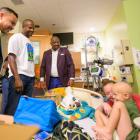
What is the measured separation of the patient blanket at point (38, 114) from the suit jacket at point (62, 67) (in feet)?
3.53

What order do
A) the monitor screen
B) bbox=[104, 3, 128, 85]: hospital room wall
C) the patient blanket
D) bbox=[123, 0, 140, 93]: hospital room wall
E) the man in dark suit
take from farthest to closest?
1. the monitor screen
2. bbox=[104, 3, 128, 85]: hospital room wall
3. bbox=[123, 0, 140, 93]: hospital room wall
4. the man in dark suit
5. the patient blanket

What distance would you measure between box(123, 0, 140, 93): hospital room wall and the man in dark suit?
1211mm

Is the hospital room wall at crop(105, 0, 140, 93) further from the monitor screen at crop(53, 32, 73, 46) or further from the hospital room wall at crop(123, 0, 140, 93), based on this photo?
the monitor screen at crop(53, 32, 73, 46)

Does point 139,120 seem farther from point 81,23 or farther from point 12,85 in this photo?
point 81,23

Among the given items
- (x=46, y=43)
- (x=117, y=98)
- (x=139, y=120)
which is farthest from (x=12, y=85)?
(x=46, y=43)

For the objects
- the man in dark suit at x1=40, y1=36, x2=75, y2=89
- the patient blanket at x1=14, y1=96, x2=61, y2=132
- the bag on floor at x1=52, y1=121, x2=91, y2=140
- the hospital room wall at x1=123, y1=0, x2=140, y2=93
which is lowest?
the bag on floor at x1=52, y1=121, x2=91, y2=140

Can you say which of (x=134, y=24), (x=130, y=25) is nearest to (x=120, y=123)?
(x=134, y=24)

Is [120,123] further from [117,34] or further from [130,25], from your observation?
[117,34]

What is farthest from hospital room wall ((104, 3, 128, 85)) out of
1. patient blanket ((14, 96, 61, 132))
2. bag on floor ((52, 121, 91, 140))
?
bag on floor ((52, 121, 91, 140))

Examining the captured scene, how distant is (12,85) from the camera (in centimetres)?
163

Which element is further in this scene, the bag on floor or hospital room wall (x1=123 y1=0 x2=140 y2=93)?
hospital room wall (x1=123 y1=0 x2=140 y2=93)

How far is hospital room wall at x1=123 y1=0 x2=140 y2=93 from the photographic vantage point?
9.11ft

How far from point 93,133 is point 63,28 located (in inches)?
161

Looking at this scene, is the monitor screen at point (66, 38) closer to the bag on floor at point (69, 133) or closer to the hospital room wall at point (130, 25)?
the hospital room wall at point (130, 25)
